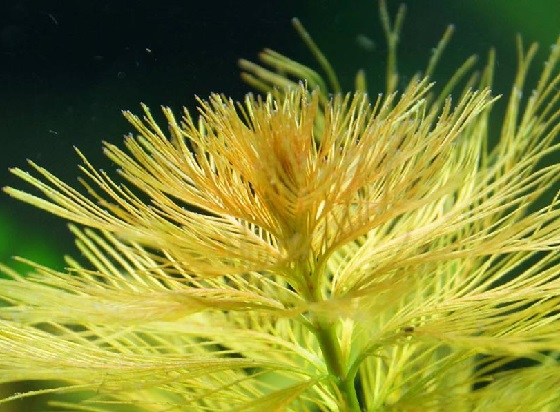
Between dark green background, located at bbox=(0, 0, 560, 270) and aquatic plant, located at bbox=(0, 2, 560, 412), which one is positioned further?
dark green background, located at bbox=(0, 0, 560, 270)

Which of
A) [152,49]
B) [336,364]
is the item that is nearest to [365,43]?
[152,49]

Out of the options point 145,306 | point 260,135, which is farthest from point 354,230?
point 145,306

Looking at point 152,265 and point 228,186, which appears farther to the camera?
point 152,265

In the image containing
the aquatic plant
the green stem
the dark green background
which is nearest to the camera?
the aquatic plant

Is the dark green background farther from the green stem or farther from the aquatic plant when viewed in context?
the green stem

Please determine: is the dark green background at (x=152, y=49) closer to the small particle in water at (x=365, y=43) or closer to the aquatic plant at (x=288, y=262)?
the small particle in water at (x=365, y=43)

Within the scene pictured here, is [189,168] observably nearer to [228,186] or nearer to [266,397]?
[228,186]

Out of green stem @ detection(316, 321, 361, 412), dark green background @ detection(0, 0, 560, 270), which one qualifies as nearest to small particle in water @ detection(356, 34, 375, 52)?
dark green background @ detection(0, 0, 560, 270)

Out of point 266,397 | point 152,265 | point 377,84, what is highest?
point 377,84
